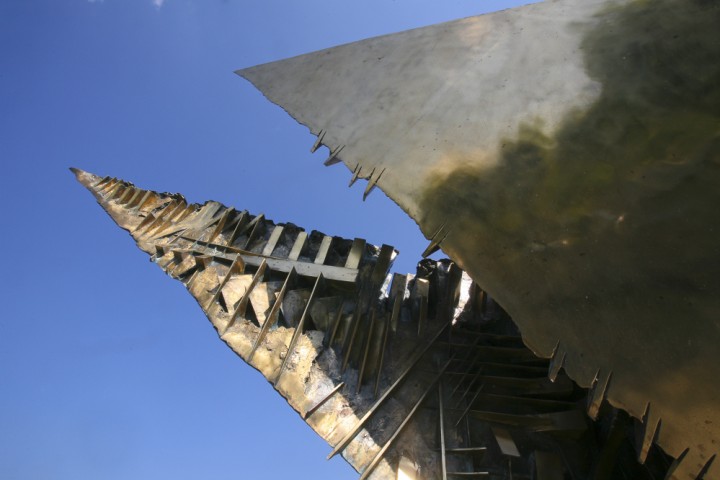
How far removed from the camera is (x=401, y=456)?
4.63m

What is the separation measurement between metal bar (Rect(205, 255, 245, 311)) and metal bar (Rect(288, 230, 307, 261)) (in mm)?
613

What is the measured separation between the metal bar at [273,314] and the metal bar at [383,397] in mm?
1341

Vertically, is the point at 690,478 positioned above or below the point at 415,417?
Result: above

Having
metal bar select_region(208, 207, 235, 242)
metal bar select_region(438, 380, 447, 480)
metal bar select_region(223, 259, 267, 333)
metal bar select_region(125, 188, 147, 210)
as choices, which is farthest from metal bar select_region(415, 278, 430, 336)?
metal bar select_region(125, 188, 147, 210)

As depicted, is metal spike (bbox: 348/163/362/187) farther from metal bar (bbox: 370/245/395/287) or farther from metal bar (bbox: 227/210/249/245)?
metal bar (bbox: 227/210/249/245)

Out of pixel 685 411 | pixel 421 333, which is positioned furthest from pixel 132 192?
pixel 685 411

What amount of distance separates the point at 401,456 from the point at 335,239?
9.90ft

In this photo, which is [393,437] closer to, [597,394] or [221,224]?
[597,394]

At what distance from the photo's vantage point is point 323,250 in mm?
6762

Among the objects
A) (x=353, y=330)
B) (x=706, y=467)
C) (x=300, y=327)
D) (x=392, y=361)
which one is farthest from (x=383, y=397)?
(x=706, y=467)

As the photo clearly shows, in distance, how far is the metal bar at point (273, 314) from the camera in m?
5.59

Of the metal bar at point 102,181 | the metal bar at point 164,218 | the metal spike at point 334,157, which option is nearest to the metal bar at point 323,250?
the metal spike at point 334,157

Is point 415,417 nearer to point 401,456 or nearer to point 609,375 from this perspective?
point 401,456

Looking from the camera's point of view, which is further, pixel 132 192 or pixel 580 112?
pixel 132 192
